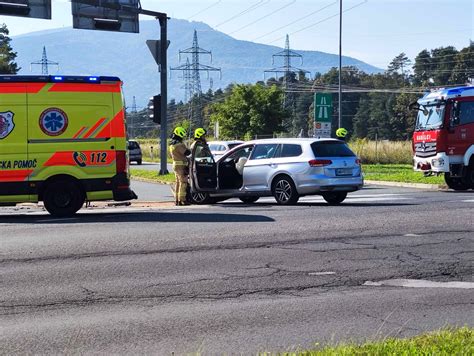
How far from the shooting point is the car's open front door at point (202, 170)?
19266 millimetres

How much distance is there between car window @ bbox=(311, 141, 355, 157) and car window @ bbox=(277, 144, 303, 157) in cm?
35

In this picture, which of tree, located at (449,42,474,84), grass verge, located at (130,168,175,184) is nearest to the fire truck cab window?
grass verge, located at (130,168,175,184)

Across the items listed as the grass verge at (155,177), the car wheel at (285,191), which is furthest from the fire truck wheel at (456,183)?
the grass verge at (155,177)

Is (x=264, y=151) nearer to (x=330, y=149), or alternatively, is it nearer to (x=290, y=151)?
(x=290, y=151)

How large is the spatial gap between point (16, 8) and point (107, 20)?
3447mm

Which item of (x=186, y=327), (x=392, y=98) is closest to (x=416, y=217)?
(x=186, y=327)

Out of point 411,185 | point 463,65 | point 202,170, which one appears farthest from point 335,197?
point 463,65

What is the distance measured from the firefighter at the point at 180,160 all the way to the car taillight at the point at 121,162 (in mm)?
2822

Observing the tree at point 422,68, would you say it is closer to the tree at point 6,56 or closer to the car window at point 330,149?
the tree at point 6,56

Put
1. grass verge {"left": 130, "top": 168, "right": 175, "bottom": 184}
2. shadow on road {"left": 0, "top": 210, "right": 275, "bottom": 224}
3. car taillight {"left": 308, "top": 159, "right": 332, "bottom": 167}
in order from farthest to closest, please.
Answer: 1. grass verge {"left": 130, "top": 168, "right": 175, "bottom": 184}
2. car taillight {"left": 308, "top": 159, "right": 332, "bottom": 167}
3. shadow on road {"left": 0, "top": 210, "right": 275, "bottom": 224}

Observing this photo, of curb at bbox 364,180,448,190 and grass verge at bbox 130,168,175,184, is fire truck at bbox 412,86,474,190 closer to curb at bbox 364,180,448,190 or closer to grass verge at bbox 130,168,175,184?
curb at bbox 364,180,448,190

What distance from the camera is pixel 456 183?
25.9 m

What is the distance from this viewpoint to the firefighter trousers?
63.6 ft

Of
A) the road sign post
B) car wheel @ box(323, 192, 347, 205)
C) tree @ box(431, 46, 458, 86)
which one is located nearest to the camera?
car wheel @ box(323, 192, 347, 205)
